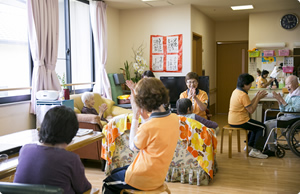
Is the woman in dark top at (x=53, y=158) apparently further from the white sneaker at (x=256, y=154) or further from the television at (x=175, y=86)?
the television at (x=175, y=86)

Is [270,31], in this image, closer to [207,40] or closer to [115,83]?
[207,40]

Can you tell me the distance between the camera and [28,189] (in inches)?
54.9

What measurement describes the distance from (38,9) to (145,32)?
3.00m

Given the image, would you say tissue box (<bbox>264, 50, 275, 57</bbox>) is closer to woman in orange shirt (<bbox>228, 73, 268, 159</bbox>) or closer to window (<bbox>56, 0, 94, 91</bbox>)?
woman in orange shirt (<bbox>228, 73, 268, 159</bbox>)

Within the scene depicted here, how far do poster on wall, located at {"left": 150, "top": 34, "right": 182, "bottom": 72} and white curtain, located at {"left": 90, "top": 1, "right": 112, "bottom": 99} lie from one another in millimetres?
1166

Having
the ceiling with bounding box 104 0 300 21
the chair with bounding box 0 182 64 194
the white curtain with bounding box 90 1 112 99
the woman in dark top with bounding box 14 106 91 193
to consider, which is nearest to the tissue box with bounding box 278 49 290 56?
the ceiling with bounding box 104 0 300 21

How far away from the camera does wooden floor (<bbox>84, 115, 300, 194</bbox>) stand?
3.71 meters

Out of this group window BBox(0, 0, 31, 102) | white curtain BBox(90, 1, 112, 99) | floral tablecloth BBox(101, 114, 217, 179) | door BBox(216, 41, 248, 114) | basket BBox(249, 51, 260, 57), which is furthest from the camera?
door BBox(216, 41, 248, 114)

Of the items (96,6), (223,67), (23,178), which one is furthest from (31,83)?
(223,67)

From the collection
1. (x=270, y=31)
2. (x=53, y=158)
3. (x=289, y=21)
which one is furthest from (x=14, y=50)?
(x=289, y=21)

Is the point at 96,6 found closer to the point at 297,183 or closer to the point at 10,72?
the point at 10,72

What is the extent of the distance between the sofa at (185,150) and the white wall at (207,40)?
4143mm

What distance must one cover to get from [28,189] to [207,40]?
8.15m

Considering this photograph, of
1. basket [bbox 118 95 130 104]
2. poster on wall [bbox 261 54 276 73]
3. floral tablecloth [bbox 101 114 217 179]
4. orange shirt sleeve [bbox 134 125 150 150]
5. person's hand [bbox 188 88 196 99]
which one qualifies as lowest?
floral tablecloth [bbox 101 114 217 179]
